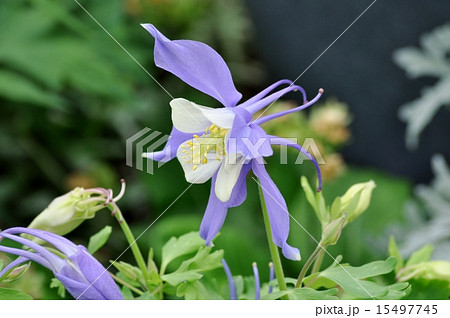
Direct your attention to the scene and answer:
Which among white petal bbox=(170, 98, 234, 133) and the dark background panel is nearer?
white petal bbox=(170, 98, 234, 133)

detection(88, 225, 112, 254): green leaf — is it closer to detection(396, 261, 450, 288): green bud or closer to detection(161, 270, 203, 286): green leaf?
detection(161, 270, 203, 286): green leaf

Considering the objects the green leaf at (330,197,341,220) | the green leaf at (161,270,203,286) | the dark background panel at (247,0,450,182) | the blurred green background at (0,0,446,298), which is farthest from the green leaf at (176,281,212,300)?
the dark background panel at (247,0,450,182)

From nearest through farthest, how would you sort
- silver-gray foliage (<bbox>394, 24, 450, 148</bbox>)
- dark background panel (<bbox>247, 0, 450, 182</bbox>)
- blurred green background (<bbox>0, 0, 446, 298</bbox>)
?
blurred green background (<bbox>0, 0, 446, 298</bbox>), silver-gray foliage (<bbox>394, 24, 450, 148</bbox>), dark background panel (<bbox>247, 0, 450, 182</bbox>)

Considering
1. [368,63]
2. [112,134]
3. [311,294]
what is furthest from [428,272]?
[368,63]

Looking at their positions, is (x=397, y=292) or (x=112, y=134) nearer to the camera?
(x=397, y=292)

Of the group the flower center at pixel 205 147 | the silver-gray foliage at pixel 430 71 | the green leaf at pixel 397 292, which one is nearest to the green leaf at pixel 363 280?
the green leaf at pixel 397 292

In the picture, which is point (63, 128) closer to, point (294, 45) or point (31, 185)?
point (31, 185)

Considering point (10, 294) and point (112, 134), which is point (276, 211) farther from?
point (112, 134)
